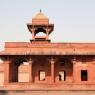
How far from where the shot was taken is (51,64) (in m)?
27.2

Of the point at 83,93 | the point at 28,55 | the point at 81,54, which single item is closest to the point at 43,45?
the point at 28,55

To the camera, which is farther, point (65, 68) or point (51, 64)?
point (65, 68)

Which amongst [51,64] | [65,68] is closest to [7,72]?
[51,64]

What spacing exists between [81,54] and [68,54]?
110cm

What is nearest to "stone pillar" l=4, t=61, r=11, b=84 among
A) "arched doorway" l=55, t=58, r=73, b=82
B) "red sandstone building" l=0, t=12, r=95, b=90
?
"red sandstone building" l=0, t=12, r=95, b=90

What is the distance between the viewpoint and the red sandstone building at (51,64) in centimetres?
2653

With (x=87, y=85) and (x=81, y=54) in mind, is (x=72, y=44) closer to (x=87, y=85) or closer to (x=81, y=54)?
(x=81, y=54)

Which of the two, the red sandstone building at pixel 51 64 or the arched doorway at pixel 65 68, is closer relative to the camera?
the red sandstone building at pixel 51 64

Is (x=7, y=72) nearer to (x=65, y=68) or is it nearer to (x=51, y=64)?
(x=51, y=64)

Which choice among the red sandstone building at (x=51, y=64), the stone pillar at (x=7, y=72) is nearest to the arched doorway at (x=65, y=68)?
the red sandstone building at (x=51, y=64)

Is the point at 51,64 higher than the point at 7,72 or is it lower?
higher

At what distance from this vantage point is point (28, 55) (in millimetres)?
27156

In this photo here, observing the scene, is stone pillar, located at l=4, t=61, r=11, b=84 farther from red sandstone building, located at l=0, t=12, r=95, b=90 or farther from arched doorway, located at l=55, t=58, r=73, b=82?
arched doorway, located at l=55, t=58, r=73, b=82

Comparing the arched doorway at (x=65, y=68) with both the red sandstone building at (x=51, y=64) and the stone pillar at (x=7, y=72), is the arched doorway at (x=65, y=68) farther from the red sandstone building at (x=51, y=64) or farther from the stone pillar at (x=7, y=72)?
the stone pillar at (x=7, y=72)
